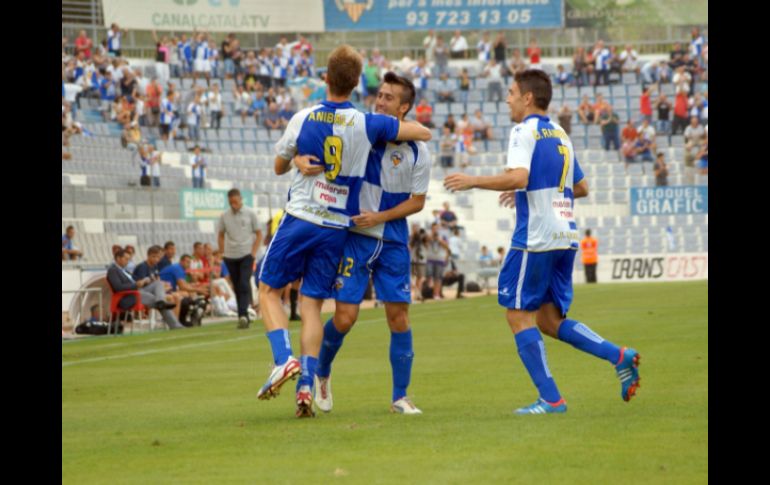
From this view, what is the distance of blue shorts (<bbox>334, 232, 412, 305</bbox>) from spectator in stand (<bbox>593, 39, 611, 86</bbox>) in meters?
41.0

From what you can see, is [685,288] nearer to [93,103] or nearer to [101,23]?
[93,103]

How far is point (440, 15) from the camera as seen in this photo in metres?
52.9

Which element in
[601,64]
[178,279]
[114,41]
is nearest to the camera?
[178,279]

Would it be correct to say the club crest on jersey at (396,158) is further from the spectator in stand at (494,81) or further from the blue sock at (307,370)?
the spectator in stand at (494,81)

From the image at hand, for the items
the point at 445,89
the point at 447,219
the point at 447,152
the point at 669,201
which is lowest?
the point at 447,219

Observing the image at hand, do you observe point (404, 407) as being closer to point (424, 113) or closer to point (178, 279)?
point (178, 279)

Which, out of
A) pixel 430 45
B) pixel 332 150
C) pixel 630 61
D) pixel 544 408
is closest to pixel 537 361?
pixel 544 408

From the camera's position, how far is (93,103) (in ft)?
136

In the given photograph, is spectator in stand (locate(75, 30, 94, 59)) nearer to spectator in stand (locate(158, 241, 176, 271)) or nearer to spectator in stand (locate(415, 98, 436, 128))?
spectator in stand (locate(415, 98, 436, 128))

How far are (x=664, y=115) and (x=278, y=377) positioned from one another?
132 ft

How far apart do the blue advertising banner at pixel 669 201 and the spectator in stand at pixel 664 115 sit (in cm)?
313

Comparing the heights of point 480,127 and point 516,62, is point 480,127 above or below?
below

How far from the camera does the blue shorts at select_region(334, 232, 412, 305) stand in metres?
9.28
